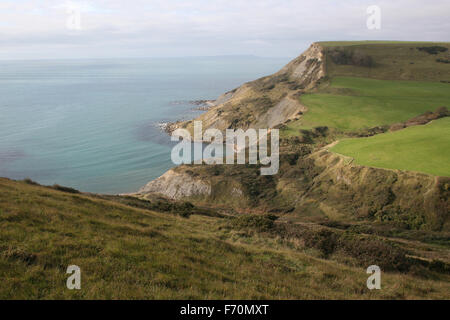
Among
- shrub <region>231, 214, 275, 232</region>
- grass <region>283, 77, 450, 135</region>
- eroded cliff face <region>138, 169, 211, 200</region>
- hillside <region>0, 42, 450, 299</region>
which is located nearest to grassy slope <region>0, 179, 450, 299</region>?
hillside <region>0, 42, 450, 299</region>

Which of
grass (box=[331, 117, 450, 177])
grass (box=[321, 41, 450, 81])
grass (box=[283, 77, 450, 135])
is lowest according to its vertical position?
grass (box=[331, 117, 450, 177])

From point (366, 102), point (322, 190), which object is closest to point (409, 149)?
point (322, 190)

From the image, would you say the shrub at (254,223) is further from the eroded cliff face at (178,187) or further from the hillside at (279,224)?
the eroded cliff face at (178,187)

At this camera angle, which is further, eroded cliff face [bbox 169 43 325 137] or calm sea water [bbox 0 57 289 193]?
eroded cliff face [bbox 169 43 325 137]

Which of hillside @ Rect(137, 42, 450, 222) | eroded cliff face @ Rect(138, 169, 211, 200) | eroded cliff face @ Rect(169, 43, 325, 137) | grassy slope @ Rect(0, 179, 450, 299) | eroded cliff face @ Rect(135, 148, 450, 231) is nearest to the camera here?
grassy slope @ Rect(0, 179, 450, 299)

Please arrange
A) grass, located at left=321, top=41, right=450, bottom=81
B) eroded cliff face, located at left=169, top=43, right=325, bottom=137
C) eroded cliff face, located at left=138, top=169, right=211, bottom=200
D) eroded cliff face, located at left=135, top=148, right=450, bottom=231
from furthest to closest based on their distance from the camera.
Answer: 1. grass, located at left=321, top=41, right=450, bottom=81
2. eroded cliff face, located at left=169, top=43, right=325, bottom=137
3. eroded cliff face, located at left=138, top=169, right=211, bottom=200
4. eroded cliff face, located at left=135, top=148, right=450, bottom=231

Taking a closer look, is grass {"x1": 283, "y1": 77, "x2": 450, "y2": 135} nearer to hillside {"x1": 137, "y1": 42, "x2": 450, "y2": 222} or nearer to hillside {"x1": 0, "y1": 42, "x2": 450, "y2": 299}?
hillside {"x1": 137, "y1": 42, "x2": 450, "y2": 222}
